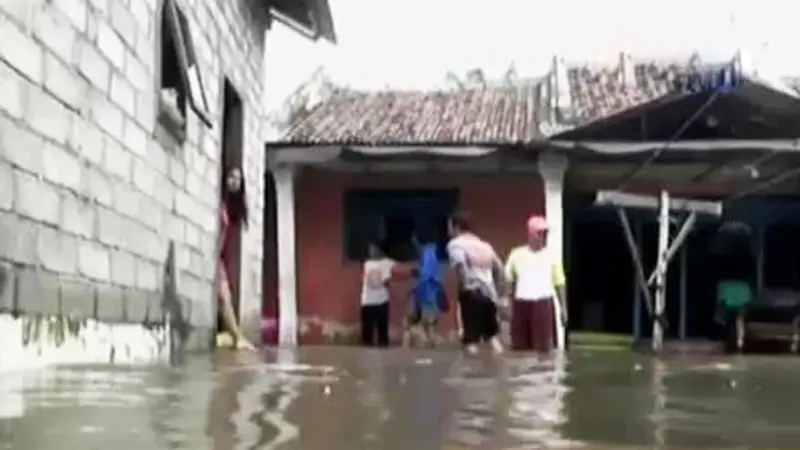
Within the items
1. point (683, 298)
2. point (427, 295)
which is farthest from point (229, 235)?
point (683, 298)

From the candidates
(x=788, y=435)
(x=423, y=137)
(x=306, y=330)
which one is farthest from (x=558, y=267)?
(x=788, y=435)

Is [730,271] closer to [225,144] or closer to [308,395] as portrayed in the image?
[225,144]

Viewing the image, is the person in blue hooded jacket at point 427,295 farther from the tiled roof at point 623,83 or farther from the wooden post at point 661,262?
the tiled roof at point 623,83

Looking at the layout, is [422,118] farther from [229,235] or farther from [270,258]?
[229,235]

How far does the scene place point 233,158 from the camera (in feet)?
37.6

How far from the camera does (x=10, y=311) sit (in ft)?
15.3

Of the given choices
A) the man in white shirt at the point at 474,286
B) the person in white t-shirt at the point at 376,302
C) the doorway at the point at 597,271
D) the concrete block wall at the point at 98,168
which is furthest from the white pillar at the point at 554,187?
the concrete block wall at the point at 98,168

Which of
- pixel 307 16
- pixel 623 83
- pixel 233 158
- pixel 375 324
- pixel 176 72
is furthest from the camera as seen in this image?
pixel 623 83

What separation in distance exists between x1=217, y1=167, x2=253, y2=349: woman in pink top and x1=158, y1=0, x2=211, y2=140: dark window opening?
2052mm

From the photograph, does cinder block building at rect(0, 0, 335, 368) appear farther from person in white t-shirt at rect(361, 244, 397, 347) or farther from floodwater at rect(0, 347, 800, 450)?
person in white t-shirt at rect(361, 244, 397, 347)

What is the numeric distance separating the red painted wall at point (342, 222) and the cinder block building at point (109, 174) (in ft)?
20.5

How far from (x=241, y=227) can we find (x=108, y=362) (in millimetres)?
5536

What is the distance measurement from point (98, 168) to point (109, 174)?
0.82 ft

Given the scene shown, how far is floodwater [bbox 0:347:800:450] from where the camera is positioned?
2793mm
